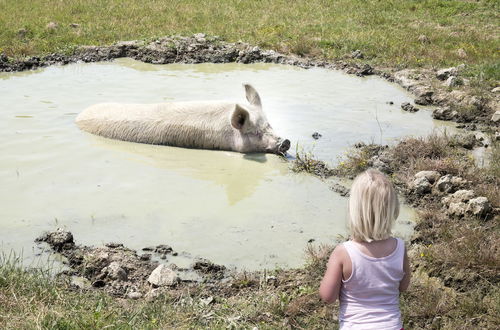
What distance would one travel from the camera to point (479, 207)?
6117 mm

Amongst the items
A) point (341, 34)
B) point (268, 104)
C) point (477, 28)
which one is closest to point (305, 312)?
point (268, 104)

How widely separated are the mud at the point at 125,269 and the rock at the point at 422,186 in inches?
104

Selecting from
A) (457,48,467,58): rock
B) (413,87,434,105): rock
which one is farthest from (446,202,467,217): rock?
(457,48,467,58): rock

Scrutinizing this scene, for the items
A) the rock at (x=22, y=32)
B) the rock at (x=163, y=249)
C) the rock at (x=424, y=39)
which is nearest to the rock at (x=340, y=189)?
the rock at (x=163, y=249)

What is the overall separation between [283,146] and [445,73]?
556cm

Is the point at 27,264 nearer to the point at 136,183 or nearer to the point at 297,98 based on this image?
the point at 136,183

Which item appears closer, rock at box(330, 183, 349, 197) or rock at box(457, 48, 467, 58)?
rock at box(330, 183, 349, 197)

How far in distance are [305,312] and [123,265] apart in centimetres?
163

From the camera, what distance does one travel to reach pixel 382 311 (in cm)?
346

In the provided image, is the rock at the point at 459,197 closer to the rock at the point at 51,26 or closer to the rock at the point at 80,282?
the rock at the point at 80,282

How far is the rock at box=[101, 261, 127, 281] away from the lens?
520 cm

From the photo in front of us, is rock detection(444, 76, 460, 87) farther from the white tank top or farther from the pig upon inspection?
the white tank top

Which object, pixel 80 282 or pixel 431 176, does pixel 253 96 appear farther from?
pixel 80 282

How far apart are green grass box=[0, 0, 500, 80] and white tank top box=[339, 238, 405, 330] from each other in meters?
9.68
